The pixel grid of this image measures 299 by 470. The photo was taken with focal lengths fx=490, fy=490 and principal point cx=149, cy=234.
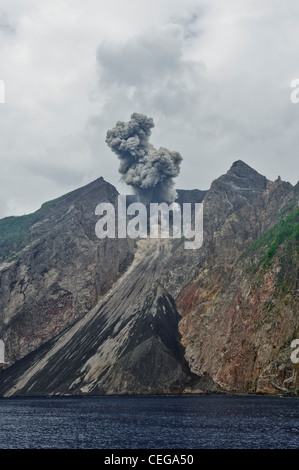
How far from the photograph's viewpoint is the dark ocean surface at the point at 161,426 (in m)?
49.7

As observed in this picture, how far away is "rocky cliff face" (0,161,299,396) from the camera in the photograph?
10462 cm

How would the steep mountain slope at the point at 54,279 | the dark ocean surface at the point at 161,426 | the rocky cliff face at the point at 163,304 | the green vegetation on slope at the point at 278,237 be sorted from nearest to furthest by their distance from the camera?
the dark ocean surface at the point at 161,426 < the rocky cliff face at the point at 163,304 < the green vegetation on slope at the point at 278,237 < the steep mountain slope at the point at 54,279

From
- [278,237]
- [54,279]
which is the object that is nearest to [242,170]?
[278,237]

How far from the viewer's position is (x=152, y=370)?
4493 inches

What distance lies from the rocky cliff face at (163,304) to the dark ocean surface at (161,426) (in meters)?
19.4

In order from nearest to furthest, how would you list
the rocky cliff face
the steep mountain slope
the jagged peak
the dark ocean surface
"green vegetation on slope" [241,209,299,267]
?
the dark ocean surface, the rocky cliff face, "green vegetation on slope" [241,209,299,267], the steep mountain slope, the jagged peak

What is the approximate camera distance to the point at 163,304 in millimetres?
139375

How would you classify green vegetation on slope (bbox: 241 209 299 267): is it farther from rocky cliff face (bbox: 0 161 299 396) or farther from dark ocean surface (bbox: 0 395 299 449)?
dark ocean surface (bbox: 0 395 299 449)

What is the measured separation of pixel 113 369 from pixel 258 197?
8167cm

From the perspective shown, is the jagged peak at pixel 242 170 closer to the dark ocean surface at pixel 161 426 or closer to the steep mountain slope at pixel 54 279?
the steep mountain slope at pixel 54 279

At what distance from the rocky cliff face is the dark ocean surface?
19.4 metres

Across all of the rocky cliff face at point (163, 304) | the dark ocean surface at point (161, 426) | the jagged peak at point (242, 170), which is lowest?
the dark ocean surface at point (161, 426)

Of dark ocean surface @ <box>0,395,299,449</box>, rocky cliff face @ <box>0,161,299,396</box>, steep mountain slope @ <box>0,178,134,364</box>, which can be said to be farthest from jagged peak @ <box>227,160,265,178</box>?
dark ocean surface @ <box>0,395,299,449</box>

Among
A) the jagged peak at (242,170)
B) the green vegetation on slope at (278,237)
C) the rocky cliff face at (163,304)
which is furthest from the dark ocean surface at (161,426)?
the jagged peak at (242,170)
